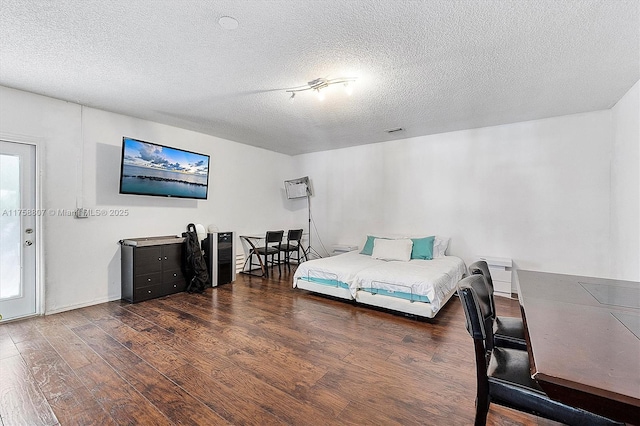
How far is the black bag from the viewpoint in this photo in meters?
4.40

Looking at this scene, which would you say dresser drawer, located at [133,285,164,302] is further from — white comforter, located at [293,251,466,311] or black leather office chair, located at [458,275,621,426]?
black leather office chair, located at [458,275,621,426]

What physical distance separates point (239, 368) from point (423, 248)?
136 inches

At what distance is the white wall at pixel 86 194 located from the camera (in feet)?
11.3

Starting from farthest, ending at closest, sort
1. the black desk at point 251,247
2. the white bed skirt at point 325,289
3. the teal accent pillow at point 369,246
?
the black desk at point 251,247 < the teal accent pillow at point 369,246 < the white bed skirt at point 325,289

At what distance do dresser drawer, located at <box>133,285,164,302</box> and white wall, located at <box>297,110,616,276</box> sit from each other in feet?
12.3

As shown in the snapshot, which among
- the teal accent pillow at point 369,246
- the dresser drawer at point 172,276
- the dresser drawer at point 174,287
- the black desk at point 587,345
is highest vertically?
the black desk at point 587,345

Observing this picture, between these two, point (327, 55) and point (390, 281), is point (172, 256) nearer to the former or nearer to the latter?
point (390, 281)

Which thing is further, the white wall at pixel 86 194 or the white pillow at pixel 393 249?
the white pillow at pixel 393 249

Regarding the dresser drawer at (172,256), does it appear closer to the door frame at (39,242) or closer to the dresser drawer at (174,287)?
the dresser drawer at (174,287)

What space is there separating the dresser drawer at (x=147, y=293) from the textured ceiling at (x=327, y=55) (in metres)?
2.52

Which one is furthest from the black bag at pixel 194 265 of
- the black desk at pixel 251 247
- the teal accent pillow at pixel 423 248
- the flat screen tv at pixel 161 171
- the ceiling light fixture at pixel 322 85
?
the teal accent pillow at pixel 423 248

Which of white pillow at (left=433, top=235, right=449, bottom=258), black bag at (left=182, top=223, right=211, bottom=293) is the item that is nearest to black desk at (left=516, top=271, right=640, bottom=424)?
white pillow at (left=433, top=235, right=449, bottom=258)

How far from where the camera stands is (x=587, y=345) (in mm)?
1024

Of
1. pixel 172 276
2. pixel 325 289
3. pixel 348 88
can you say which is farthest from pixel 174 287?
pixel 348 88
